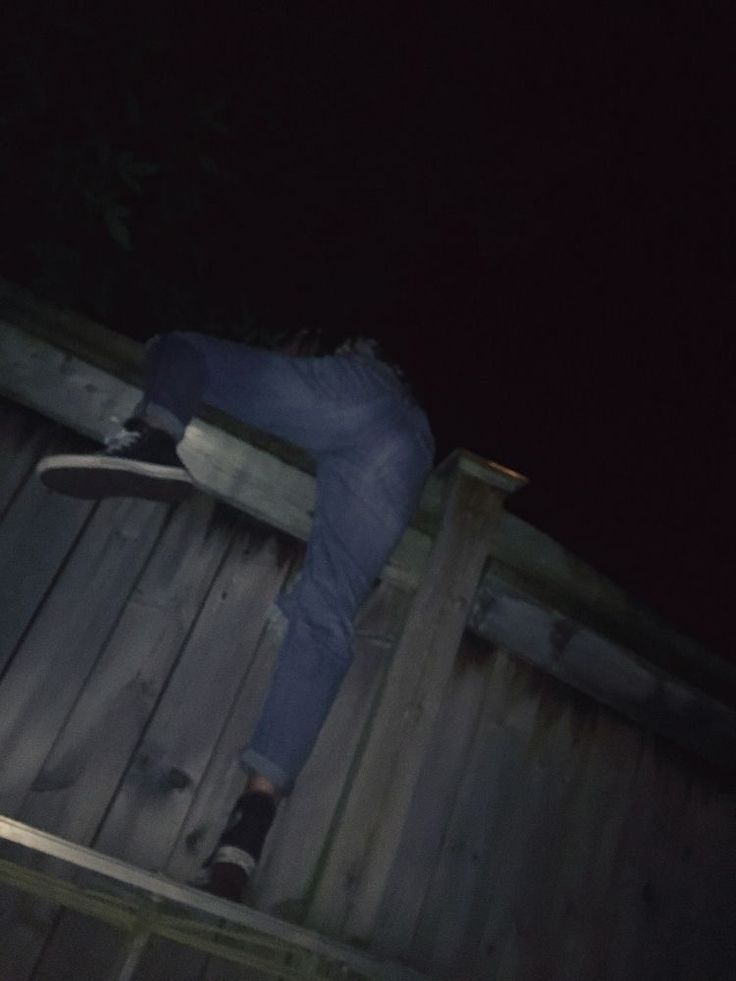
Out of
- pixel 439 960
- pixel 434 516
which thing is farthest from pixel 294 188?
pixel 439 960

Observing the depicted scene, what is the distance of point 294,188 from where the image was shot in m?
4.38

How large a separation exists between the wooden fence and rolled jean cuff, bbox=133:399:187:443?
0.94 ft

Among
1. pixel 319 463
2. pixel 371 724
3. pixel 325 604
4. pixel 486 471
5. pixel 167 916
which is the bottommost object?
pixel 167 916

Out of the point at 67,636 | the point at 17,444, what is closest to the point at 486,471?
the point at 67,636

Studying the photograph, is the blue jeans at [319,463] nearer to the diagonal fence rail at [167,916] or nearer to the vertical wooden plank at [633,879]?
the diagonal fence rail at [167,916]

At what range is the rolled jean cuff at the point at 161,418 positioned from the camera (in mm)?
2262

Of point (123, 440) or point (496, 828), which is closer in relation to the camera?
point (123, 440)

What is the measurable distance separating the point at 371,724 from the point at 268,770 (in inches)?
12.4

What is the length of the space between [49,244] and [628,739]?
3.05m

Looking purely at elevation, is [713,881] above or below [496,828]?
above

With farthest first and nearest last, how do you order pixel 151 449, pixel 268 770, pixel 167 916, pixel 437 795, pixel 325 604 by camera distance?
pixel 437 795
pixel 325 604
pixel 151 449
pixel 268 770
pixel 167 916

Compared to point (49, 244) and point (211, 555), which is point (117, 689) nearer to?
point (211, 555)

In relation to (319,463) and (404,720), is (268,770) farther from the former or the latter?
(319,463)

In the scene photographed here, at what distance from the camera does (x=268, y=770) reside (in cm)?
207
